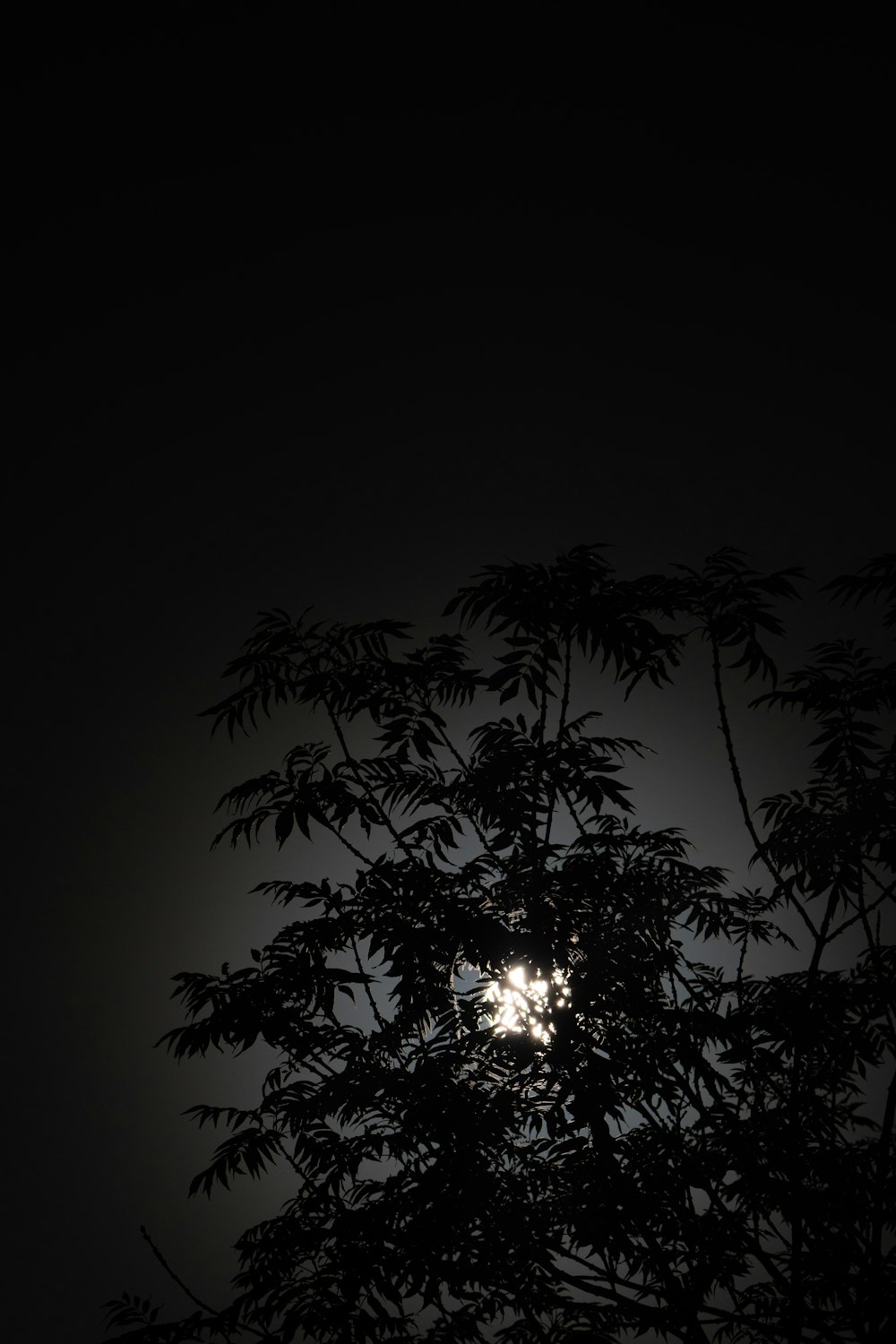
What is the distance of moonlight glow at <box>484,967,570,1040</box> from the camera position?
1.51 metres

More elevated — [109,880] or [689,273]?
[689,273]

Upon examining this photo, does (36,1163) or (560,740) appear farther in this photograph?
(36,1163)

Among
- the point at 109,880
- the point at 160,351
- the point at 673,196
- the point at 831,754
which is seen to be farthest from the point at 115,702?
the point at 673,196

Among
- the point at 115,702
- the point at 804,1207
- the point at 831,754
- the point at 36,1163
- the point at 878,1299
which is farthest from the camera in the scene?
the point at 115,702

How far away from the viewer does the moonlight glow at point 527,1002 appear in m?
1.51

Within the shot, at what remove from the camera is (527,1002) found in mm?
1544

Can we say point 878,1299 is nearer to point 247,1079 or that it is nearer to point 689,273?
point 247,1079

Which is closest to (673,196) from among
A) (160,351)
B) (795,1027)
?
(160,351)

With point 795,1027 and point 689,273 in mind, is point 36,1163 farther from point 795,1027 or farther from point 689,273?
point 689,273

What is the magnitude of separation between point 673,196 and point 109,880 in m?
2.83

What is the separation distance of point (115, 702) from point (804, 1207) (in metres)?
2.34

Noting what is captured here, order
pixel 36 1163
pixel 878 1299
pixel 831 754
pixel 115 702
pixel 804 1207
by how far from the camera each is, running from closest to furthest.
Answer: pixel 878 1299 < pixel 804 1207 < pixel 831 754 < pixel 36 1163 < pixel 115 702

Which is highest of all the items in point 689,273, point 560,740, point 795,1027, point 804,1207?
point 689,273

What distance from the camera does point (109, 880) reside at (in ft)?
9.80
